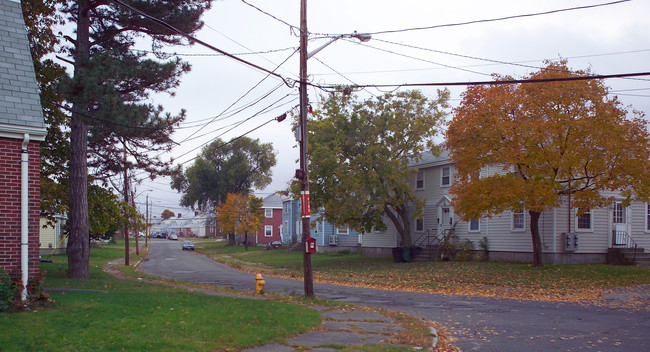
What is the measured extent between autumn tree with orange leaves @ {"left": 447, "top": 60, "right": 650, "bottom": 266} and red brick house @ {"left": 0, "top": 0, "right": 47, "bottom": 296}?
1629 centimetres

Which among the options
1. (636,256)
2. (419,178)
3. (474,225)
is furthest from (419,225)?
(636,256)

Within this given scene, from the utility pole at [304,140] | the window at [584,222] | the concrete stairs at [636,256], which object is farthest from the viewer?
the window at [584,222]

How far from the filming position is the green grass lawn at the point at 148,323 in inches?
311

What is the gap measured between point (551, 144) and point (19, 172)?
1848 centimetres

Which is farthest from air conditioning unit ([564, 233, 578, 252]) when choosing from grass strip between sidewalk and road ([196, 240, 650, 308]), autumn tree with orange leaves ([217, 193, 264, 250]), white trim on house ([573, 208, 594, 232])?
autumn tree with orange leaves ([217, 193, 264, 250])

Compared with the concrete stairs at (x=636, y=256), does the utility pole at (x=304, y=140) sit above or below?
above

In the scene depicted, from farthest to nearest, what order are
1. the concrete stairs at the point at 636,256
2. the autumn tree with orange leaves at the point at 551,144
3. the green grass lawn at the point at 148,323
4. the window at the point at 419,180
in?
the window at the point at 419,180
the concrete stairs at the point at 636,256
the autumn tree with orange leaves at the point at 551,144
the green grass lawn at the point at 148,323

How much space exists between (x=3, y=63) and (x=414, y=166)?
26.6 m

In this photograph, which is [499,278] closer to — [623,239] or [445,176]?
[623,239]

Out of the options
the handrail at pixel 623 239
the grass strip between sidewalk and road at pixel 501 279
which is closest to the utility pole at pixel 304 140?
the grass strip between sidewalk and road at pixel 501 279

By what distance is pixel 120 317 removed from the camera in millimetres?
10062

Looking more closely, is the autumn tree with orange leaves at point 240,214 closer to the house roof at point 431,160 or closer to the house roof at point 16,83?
the house roof at point 431,160

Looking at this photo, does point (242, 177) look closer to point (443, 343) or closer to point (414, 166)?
point (414, 166)

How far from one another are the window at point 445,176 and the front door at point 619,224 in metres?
9.08
